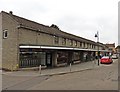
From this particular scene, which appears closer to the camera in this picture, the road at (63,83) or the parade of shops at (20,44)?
the road at (63,83)

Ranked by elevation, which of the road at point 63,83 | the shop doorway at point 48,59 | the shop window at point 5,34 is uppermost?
the shop window at point 5,34

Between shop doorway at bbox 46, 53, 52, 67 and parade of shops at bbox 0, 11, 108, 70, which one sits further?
shop doorway at bbox 46, 53, 52, 67

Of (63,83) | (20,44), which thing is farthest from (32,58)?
(63,83)

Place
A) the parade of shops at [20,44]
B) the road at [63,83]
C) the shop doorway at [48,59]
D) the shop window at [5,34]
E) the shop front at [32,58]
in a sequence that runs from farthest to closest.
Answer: the shop doorway at [48,59] → the shop window at [5,34] → the shop front at [32,58] → the parade of shops at [20,44] → the road at [63,83]

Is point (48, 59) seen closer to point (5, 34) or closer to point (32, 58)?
point (32, 58)

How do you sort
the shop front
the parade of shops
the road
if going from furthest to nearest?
the shop front → the parade of shops → the road

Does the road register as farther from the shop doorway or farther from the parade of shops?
the shop doorway

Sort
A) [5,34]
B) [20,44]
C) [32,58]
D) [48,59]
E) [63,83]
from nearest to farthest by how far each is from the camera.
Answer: [63,83] → [20,44] → [32,58] → [5,34] → [48,59]

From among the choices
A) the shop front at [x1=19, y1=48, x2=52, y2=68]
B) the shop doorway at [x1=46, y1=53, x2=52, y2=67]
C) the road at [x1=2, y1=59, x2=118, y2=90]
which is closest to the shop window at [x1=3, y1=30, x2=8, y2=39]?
the shop front at [x1=19, y1=48, x2=52, y2=68]

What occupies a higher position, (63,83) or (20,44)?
(20,44)

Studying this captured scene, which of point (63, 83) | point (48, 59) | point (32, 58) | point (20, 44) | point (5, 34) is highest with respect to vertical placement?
point (5, 34)

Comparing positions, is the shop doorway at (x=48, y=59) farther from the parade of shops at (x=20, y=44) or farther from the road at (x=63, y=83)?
the road at (x=63, y=83)

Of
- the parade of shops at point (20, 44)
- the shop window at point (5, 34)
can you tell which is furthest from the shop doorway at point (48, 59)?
the shop window at point (5, 34)

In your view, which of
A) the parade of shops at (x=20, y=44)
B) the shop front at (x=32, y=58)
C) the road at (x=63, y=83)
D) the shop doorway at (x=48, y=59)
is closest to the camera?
the road at (x=63, y=83)
